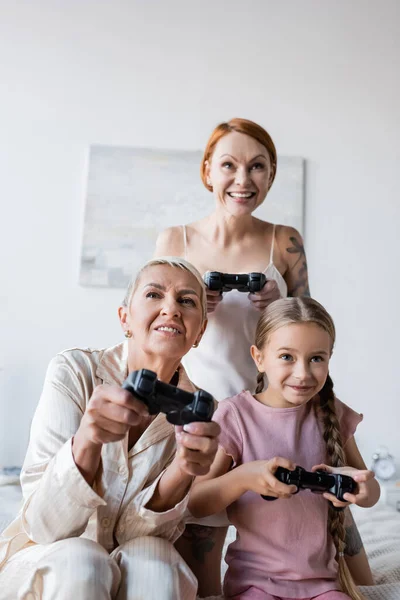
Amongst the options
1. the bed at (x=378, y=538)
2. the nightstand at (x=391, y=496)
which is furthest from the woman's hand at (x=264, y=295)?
the nightstand at (x=391, y=496)

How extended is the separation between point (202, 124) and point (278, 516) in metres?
2.74

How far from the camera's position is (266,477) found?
3.97ft

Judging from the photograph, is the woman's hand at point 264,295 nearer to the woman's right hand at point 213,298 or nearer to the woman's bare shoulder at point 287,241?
the woman's right hand at point 213,298

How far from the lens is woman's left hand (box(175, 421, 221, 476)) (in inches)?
40.2

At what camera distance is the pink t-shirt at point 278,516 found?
4.28 feet

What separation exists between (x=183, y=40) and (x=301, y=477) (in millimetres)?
3111

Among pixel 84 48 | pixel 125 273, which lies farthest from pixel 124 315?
pixel 84 48

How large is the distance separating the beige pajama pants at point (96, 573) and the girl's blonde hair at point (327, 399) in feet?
1.27

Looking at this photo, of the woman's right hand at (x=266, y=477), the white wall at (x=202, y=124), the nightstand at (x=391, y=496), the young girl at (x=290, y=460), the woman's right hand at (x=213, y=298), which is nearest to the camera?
the woman's right hand at (x=266, y=477)

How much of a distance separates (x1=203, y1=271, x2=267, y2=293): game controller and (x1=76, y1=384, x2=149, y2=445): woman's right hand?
716 mm

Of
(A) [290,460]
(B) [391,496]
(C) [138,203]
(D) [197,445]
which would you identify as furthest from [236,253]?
(C) [138,203]

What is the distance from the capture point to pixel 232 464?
1430 millimetres

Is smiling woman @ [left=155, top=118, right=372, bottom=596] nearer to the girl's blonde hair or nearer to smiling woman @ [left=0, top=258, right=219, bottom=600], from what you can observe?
the girl's blonde hair

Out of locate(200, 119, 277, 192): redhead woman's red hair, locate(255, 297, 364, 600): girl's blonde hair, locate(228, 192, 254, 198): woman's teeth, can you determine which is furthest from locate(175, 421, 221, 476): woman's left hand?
locate(200, 119, 277, 192): redhead woman's red hair
